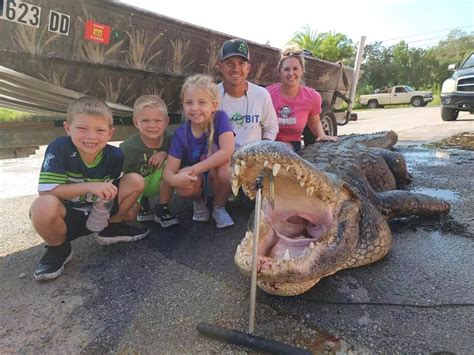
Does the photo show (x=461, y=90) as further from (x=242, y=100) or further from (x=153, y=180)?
(x=153, y=180)

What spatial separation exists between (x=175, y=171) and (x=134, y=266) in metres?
0.87

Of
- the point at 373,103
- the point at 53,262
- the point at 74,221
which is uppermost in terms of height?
the point at 373,103

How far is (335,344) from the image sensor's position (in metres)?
1.63

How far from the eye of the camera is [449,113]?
40.4 ft

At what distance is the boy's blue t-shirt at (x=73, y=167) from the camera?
2.32 m

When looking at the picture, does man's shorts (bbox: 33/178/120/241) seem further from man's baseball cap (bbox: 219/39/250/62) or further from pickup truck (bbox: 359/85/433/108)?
pickup truck (bbox: 359/85/433/108)

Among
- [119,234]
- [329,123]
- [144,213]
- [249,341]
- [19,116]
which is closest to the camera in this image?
[249,341]

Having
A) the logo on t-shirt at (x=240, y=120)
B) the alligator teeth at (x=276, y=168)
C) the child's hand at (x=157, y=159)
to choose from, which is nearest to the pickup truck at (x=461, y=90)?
the logo on t-shirt at (x=240, y=120)

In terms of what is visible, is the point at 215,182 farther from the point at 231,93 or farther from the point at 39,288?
the point at 39,288

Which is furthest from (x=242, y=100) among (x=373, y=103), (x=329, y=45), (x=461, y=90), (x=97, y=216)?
(x=329, y=45)

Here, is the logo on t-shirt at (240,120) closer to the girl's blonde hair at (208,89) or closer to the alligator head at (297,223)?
the girl's blonde hair at (208,89)

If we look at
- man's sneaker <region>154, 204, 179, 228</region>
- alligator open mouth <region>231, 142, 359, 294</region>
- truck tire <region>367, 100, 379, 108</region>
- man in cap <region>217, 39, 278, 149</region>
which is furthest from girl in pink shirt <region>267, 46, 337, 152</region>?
truck tire <region>367, 100, 379, 108</region>

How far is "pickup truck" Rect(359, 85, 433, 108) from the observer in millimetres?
31344

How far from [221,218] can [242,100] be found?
119 cm
